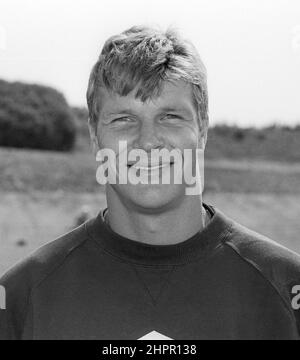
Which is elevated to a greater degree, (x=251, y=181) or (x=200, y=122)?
(x=251, y=181)

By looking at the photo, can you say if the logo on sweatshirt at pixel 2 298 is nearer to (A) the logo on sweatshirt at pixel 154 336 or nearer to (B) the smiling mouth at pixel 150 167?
(A) the logo on sweatshirt at pixel 154 336

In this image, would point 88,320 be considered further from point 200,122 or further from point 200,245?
point 200,122

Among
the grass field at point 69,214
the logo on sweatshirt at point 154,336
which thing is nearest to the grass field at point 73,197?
the grass field at point 69,214

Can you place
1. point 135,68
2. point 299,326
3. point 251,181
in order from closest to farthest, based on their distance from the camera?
1. point 299,326
2. point 135,68
3. point 251,181

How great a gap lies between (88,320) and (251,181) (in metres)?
15.8

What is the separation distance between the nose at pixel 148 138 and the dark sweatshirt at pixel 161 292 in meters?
0.32

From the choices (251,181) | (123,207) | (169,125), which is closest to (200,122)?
(169,125)

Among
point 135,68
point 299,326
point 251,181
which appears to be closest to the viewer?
point 299,326

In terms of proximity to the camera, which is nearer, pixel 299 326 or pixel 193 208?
pixel 299 326

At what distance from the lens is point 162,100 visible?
2240mm

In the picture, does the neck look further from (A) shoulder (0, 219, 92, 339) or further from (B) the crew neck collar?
(A) shoulder (0, 219, 92, 339)

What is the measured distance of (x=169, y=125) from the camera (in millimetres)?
2230

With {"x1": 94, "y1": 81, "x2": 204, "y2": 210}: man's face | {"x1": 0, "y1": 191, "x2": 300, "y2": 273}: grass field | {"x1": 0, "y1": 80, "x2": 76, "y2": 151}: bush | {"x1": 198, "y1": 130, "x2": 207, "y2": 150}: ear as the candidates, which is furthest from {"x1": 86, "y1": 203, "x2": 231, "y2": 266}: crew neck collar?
A: {"x1": 0, "y1": 80, "x2": 76, "y2": 151}: bush

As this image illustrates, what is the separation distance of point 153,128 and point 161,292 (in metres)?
0.51
